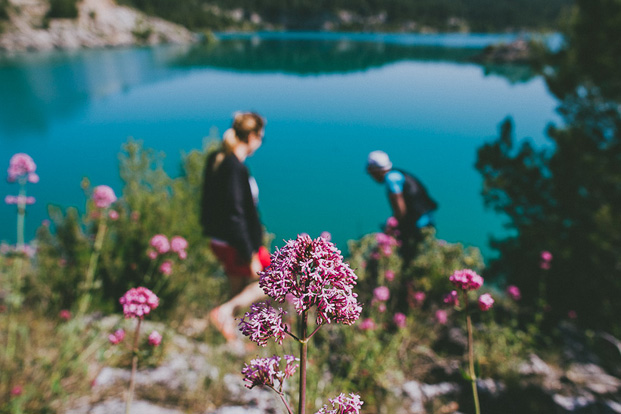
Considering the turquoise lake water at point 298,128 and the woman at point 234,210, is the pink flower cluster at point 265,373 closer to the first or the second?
the woman at point 234,210

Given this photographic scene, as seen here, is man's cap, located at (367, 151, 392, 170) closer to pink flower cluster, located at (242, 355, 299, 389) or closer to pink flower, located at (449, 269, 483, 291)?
pink flower, located at (449, 269, 483, 291)

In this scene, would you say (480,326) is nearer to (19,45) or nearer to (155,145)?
(155,145)

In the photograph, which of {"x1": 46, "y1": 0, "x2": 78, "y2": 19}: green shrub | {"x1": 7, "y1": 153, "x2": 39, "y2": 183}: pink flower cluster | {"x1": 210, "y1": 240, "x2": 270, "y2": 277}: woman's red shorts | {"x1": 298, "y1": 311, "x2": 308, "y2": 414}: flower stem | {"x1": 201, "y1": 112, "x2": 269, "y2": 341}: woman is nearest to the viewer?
{"x1": 298, "y1": 311, "x2": 308, "y2": 414}: flower stem

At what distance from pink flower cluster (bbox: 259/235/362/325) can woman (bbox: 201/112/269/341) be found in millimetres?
2404

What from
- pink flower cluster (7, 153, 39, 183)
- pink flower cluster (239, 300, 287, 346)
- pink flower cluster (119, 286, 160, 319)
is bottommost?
pink flower cluster (239, 300, 287, 346)

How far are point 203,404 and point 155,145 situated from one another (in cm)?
1124

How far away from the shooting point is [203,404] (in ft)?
8.64

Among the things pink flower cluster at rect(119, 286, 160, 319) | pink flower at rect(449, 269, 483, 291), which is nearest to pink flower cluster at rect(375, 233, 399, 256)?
pink flower at rect(449, 269, 483, 291)

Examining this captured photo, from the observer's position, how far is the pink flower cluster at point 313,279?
779mm

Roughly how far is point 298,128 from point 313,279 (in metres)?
14.2

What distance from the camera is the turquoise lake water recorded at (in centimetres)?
953

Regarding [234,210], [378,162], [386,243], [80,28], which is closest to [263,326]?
[234,210]

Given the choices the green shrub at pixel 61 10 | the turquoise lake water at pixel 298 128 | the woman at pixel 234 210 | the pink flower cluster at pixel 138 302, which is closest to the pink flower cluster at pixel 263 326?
the pink flower cluster at pixel 138 302

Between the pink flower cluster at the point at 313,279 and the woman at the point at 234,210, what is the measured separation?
7.89ft
